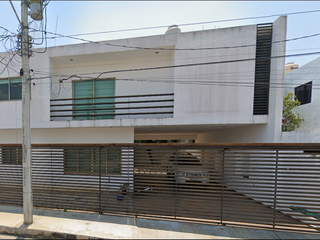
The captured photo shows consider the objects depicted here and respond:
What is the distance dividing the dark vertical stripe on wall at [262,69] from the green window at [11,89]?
974cm

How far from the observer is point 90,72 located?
6703mm

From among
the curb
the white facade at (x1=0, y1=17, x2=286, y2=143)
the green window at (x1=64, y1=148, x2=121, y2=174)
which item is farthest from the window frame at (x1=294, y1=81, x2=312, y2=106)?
the curb

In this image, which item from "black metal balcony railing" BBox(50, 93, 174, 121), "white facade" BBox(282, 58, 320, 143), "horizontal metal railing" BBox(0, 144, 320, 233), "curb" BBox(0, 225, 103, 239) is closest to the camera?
"curb" BBox(0, 225, 103, 239)

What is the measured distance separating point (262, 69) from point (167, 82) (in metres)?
3.52

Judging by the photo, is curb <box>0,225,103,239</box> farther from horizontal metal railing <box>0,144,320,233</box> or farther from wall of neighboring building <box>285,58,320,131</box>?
wall of neighboring building <box>285,58,320,131</box>

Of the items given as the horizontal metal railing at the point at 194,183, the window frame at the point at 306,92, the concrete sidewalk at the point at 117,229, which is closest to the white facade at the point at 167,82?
the horizontal metal railing at the point at 194,183

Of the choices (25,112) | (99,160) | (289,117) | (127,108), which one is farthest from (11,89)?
(289,117)

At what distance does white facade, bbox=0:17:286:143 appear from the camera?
5230mm

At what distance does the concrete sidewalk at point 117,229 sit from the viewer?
10.3 ft

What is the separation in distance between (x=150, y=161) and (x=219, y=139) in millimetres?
6474

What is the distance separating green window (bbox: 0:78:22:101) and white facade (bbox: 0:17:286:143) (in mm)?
258

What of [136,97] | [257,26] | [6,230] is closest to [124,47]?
[136,97]

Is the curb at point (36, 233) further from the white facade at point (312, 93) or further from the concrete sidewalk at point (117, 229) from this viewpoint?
the white facade at point (312, 93)

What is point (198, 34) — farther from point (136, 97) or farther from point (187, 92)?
point (136, 97)
